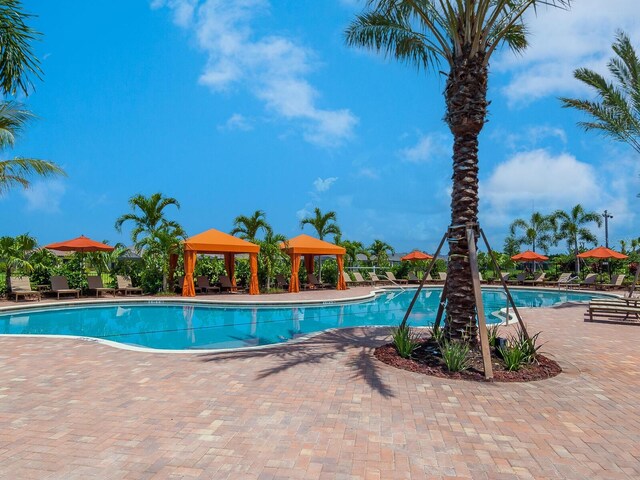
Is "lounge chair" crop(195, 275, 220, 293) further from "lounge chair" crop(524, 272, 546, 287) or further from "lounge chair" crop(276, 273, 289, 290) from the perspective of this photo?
"lounge chair" crop(524, 272, 546, 287)

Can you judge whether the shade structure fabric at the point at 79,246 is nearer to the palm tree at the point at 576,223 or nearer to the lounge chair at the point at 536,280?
the lounge chair at the point at 536,280

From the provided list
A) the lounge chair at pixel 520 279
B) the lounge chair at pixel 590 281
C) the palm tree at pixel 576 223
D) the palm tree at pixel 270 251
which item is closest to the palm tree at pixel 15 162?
the palm tree at pixel 270 251

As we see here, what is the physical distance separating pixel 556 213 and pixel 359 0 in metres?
35.8

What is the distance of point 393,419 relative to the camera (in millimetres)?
4320

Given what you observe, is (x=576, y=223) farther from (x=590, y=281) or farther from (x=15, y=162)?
(x=15, y=162)

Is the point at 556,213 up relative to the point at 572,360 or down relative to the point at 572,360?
up

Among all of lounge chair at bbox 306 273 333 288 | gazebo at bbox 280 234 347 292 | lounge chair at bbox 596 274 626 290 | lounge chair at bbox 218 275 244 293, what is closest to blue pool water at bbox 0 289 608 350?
gazebo at bbox 280 234 347 292

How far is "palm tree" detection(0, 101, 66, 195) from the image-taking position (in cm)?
1309

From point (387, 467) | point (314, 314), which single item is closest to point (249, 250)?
point (314, 314)

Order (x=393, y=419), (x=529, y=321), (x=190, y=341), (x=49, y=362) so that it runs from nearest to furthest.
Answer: (x=393, y=419) → (x=49, y=362) → (x=190, y=341) → (x=529, y=321)

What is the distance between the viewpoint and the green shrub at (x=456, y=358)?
6074 millimetres

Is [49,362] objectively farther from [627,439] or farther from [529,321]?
[529,321]

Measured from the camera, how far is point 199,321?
12883mm

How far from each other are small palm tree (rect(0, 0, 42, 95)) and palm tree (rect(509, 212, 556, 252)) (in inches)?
1639
